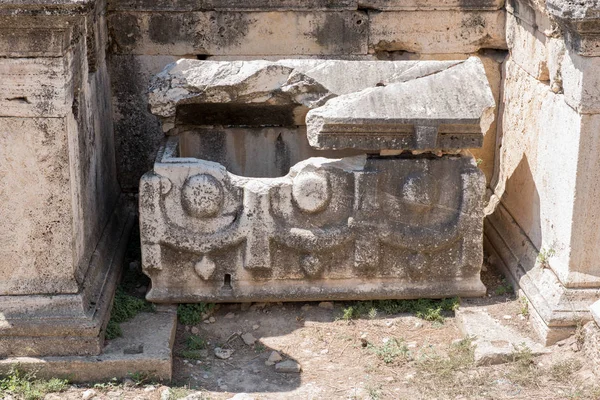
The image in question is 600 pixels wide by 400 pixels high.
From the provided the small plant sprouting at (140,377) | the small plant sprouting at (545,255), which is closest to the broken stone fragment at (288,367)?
the small plant sprouting at (140,377)

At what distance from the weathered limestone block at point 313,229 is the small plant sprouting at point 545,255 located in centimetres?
36

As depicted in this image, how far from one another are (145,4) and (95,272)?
7.07 feet

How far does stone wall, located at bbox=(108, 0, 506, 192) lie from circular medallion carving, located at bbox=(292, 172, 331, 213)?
164 centimetres

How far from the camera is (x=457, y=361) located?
4836 millimetres

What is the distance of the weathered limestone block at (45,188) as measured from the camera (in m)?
4.40

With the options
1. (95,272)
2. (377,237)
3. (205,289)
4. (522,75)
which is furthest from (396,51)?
(95,272)

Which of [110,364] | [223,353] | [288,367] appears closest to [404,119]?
[288,367]

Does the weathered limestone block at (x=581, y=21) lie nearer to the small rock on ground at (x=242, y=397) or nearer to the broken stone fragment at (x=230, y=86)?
the broken stone fragment at (x=230, y=86)

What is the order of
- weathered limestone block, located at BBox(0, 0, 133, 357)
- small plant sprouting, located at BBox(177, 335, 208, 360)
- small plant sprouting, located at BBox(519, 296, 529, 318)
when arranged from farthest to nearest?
small plant sprouting, located at BBox(519, 296, 529, 318), small plant sprouting, located at BBox(177, 335, 208, 360), weathered limestone block, located at BBox(0, 0, 133, 357)

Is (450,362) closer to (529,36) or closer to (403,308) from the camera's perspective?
(403,308)

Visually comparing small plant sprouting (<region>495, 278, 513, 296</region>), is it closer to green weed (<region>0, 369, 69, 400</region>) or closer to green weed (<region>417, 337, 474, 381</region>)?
green weed (<region>417, 337, 474, 381</region>)

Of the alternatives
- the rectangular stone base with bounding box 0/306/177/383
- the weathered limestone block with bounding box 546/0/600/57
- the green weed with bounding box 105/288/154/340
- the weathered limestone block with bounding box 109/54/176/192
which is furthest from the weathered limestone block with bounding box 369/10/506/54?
the rectangular stone base with bounding box 0/306/177/383

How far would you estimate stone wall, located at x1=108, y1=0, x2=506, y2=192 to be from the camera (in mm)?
6340

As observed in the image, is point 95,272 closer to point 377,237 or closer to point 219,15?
point 377,237
